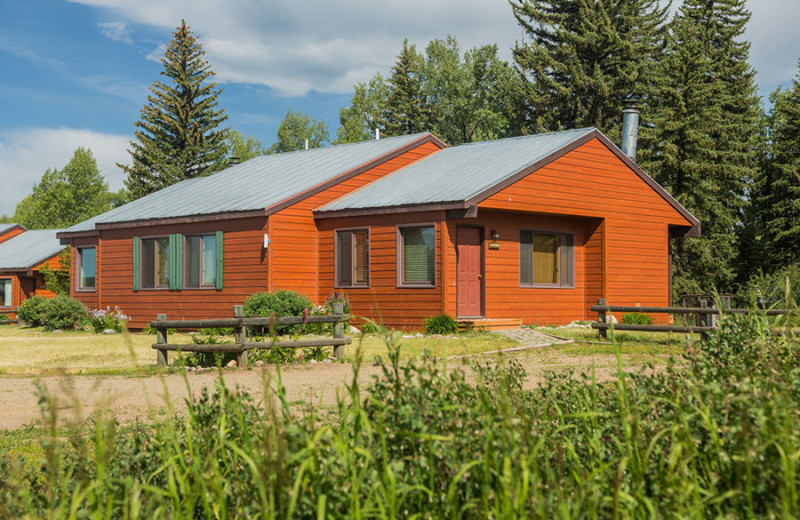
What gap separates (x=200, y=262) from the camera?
2367 centimetres

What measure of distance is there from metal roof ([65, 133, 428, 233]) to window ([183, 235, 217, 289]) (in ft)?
2.67

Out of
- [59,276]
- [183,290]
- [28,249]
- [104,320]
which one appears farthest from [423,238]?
[28,249]

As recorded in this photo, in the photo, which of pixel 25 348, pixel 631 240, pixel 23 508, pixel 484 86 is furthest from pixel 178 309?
pixel 484 86

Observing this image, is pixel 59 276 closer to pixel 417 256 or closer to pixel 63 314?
pixel 63 314

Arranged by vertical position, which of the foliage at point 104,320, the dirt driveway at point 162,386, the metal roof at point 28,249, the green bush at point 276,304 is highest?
the metal roof at point 28,249

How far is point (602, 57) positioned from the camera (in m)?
46.1

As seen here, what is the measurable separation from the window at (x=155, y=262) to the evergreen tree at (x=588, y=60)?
2635 centimetres

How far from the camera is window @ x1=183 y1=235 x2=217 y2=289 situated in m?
23.4

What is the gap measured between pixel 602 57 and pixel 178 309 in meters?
30.4

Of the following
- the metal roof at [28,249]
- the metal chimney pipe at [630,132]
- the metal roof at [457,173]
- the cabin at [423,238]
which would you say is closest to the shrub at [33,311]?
the cabin at [423,238]

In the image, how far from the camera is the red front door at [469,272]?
68.5ft

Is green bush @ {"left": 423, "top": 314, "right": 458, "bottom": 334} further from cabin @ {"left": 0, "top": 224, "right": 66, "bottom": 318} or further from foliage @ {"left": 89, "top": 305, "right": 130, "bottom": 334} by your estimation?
cabin @ {"left": 0, "top": 224, "right": 66, "bottom": 318}

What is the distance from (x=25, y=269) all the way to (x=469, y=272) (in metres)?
25.0

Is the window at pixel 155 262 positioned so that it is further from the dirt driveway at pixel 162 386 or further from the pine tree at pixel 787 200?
the pine tree at pixel 787 200
